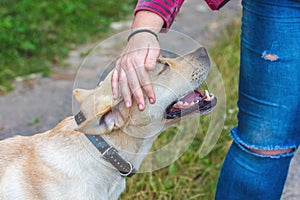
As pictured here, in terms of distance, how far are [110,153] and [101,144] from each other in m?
0.07

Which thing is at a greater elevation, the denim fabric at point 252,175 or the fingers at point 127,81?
the fingers at point 127,81

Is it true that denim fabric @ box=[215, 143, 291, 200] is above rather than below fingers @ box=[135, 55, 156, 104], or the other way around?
below

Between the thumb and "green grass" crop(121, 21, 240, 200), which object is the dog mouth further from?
"green grass" crop(121, 21, 240, 200)

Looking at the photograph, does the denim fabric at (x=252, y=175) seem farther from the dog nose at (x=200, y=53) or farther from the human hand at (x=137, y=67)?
the human hand at (x=137, y=67)

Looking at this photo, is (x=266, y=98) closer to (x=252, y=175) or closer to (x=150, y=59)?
(x=252, y=175)

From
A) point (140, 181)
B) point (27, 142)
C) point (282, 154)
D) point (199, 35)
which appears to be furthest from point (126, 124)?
point (199, 35)

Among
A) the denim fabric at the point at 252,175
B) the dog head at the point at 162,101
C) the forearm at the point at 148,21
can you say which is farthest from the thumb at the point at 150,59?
the denim fabric at the point at 252,175

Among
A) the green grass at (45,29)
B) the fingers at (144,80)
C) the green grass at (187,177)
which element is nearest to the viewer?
the fingers at (144,80)

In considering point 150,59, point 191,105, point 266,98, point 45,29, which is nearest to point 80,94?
point 191,105

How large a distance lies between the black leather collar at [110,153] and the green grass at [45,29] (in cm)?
302

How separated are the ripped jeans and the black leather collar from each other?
506 mm

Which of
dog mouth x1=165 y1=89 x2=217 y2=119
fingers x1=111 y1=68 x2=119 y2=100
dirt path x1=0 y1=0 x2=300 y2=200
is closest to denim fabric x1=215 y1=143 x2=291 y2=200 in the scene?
dog mouth x1=165 y1=89 x2=217 y2=119

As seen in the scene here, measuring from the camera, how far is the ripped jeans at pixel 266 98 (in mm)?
2479

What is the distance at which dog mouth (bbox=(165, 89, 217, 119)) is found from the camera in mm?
2752
